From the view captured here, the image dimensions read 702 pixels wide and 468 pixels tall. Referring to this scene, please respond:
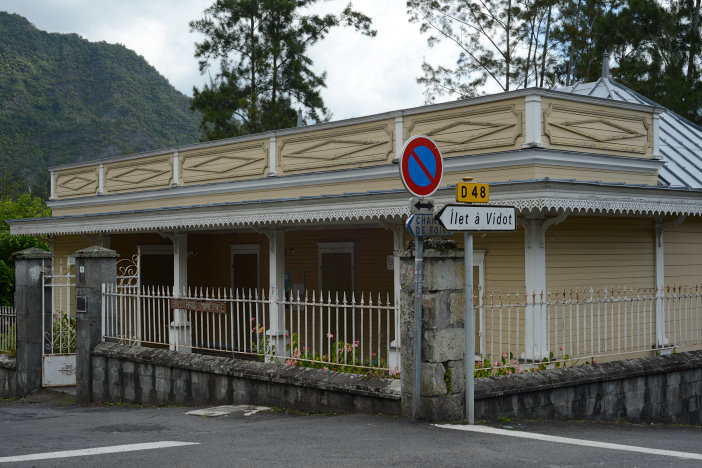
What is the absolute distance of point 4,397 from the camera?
489 inches

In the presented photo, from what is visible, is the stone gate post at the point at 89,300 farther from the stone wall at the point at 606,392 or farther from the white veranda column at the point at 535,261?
the stone wall at the point at 606,392

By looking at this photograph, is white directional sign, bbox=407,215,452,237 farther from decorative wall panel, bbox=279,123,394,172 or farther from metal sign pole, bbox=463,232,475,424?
decorative wall panel, bbox=279,123,394,172

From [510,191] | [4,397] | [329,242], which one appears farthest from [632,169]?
[4,397]

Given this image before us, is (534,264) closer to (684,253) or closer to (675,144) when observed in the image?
(684,253)

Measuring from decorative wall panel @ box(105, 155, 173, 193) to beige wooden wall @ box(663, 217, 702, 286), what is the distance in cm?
1002

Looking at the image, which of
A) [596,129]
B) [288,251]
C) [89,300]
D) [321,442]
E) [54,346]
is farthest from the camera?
[288,251]

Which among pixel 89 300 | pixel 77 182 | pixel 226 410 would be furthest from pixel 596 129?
pixel 77 182

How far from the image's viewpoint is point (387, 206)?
11.1 metres

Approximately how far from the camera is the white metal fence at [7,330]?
41.6 feet

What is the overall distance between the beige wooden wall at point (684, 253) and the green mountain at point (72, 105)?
55.5 m

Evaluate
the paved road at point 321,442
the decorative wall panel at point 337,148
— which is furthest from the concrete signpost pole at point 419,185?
the decorative wall panel at point 337,148

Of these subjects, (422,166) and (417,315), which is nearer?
(422,166)

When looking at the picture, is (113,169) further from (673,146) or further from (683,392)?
(683,392)

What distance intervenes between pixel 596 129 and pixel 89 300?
771 centimetres
